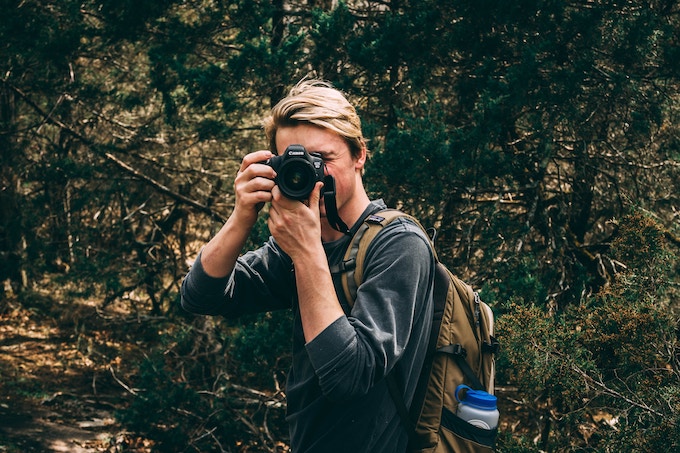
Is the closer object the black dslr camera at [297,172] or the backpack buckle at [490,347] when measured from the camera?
the black dslr camera at [297,172]

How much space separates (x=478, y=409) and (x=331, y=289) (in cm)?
52

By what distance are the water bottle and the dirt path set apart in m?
4.81

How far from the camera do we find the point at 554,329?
2.92m

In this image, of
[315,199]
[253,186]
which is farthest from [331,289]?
[253,186]

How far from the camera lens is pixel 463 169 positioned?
433 cm

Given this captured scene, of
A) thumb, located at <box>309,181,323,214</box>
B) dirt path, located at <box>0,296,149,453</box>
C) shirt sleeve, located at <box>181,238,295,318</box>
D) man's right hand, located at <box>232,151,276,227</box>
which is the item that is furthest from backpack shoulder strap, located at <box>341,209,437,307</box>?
dirt path, located at <box>0,296,149,453</box>

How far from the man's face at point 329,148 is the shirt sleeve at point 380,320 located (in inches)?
9.0

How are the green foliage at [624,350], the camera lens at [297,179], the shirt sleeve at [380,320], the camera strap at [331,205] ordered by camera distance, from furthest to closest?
1. the green foliage at [624,350]
2. the camera strap at [331,205]
3. the camera lens at [297,179]
4. the shirt sleeve at [380,320]

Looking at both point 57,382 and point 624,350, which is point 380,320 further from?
point 57,382

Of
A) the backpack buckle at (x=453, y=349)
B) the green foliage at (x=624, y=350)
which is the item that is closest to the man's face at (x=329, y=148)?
the backpack buckle at (x=453, y=349)

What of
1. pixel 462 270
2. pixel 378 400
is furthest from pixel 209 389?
pixel 378 400

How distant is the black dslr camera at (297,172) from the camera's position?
1709mm

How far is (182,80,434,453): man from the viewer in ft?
5.13

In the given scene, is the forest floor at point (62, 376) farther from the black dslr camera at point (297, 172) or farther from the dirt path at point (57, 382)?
the black dslr camera at point (297, 172)
